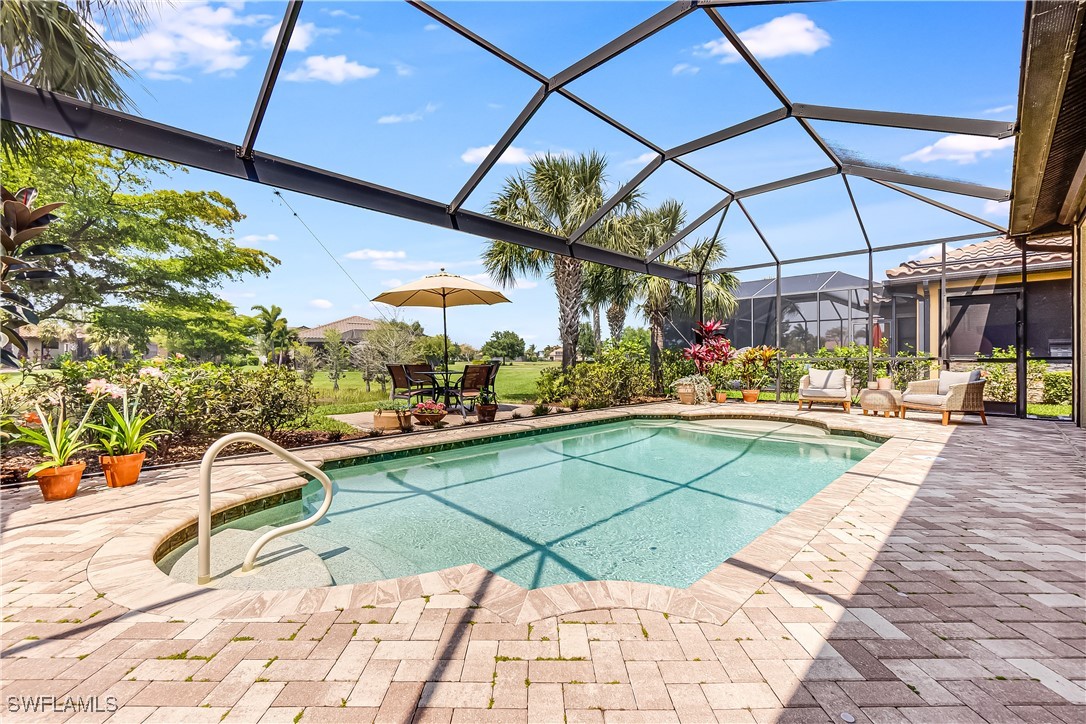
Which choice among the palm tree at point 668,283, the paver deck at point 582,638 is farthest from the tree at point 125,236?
the palm tree at point 668,283

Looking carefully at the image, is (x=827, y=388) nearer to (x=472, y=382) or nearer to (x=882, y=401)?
(x=882, y=401)

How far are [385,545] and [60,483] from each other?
107 inches

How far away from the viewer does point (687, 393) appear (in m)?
10.7

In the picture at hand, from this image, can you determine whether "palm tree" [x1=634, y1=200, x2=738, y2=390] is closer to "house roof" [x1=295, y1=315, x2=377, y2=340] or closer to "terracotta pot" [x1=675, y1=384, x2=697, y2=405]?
"terracotta pot" [x1=675, y1=384, x2=697, y2=405]

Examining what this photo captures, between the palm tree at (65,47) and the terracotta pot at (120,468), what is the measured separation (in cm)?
302

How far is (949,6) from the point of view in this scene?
14.6ft

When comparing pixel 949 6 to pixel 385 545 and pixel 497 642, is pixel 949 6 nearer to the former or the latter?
pixel 497 642

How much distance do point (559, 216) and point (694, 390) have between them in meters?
5.20

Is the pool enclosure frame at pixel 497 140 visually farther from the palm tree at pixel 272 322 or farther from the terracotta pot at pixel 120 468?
the palm tree at pixel 272 322

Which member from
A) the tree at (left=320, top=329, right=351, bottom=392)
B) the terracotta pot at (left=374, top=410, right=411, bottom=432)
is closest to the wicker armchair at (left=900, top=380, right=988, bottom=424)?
the terracotta pot at (left=374, top=410, right=411, bottom=432)

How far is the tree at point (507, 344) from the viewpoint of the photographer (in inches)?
1310

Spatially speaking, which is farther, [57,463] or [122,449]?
[122,449]

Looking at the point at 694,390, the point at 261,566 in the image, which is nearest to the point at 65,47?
the point at 261,566

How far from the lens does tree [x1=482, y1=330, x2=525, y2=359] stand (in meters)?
33.3
